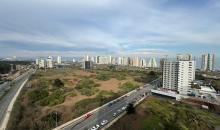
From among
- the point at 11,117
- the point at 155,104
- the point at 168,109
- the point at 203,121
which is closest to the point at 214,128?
the point at 203,121

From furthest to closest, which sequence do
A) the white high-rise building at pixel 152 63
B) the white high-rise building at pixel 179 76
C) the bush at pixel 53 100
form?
the white high-rise building at pixel 152 63 → the white high-rise building at pixel 179 76 → the bush at pixel 53 100

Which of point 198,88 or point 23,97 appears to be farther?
point 198,88

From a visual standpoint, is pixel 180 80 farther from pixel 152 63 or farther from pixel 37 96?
pixel 152 63

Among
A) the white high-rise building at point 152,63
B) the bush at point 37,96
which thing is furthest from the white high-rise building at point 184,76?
the white high-rise building at point 152,63

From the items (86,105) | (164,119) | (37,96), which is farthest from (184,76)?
(37,96)

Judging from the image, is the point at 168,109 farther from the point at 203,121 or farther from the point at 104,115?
the point at 104,115

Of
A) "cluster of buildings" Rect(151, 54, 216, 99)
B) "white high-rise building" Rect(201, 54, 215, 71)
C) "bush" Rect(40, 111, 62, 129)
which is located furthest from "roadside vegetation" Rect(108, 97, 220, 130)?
"white high-rise building" Rect(201, 54, 215, 71)

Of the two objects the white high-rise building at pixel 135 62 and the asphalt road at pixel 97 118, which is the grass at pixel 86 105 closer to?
the asphalt road at pixel 97 118
